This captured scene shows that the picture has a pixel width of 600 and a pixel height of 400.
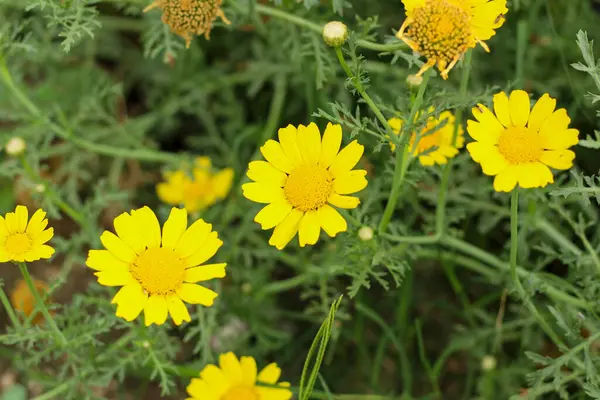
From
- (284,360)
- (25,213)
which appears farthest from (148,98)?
(25,213)

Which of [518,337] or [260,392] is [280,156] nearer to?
[260,392]

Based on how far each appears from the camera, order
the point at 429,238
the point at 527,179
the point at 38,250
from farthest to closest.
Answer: the point at 429,238
the point at 38,250
the point at 527,179

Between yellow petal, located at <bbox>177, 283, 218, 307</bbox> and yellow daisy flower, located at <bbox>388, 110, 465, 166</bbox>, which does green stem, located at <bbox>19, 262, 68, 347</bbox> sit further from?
yellow daisy flower, located at <bbox>388, 110, 465, 166</bbox>

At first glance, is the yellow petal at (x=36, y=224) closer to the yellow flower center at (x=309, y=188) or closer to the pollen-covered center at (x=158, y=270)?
the pollen-covered center at (x=158, y=270)

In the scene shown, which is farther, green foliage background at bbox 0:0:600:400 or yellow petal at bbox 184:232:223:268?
green foliage background at bbox 0:0:600:400

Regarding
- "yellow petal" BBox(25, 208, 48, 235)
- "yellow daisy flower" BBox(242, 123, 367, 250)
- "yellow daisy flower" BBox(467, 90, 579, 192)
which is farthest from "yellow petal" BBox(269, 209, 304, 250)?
"yellow petal" BBox(25, 208, 48, 235)
